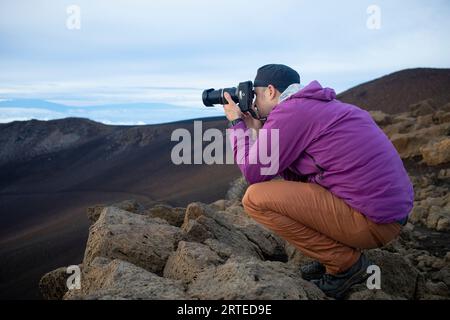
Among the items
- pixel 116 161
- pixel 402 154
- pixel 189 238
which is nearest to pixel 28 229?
pixel 116 161

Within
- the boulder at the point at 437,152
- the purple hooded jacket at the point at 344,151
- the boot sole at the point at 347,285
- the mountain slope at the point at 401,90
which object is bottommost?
the boot sole at the point at 347,285

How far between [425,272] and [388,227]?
1.65 metres

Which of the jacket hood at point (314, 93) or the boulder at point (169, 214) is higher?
the jacket hood at point (314, 93)

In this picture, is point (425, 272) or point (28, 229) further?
point (28, 229)

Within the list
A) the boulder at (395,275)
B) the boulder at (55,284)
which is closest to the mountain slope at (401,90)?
the boulder at (395,275)

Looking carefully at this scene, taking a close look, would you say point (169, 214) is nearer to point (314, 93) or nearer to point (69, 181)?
point (314, 93)

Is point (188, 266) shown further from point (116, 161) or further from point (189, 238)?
point (116, 161)

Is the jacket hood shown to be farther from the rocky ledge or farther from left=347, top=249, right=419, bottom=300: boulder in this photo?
left=347, top=249, right=419, bottom=300: boulder

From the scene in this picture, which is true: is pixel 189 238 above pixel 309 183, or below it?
below

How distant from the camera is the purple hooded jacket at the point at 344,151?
2270 mm

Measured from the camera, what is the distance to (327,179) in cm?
242

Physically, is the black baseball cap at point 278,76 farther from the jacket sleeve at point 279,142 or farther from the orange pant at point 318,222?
the orange pant at point 318,222

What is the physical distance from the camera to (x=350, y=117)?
7.67 ft
